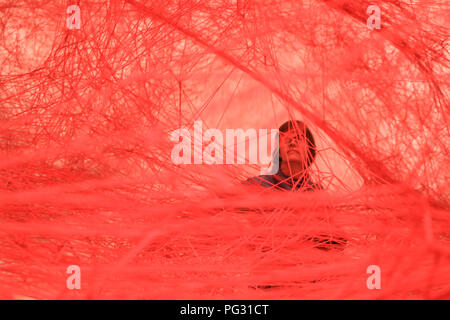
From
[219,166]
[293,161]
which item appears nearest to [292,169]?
[293,161]

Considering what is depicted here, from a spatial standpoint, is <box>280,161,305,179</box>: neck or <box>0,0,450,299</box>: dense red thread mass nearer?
<box>0,0,450,299</box>: dense red thread mass

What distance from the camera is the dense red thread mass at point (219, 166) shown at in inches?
32.1

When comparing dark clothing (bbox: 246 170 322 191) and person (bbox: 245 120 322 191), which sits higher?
person (bbox: 245 120 322 191)

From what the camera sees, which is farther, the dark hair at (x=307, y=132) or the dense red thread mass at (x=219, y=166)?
the dark hair at (x=307, y=132)

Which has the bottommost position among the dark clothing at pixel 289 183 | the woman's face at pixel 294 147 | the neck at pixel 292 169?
the dark clothing at pixel 289 183

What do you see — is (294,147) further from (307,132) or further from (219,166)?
(219,166)

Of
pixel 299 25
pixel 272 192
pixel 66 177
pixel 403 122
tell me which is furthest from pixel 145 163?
pixel 403 122

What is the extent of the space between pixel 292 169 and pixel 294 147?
0.06 meters

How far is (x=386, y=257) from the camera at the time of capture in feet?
2.65

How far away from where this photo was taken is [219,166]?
0.95 metres

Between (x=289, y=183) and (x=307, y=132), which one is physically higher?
(x=307, y=132)

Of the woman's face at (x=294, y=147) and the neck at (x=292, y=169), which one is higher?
the woman's face at (x=294, y=147)

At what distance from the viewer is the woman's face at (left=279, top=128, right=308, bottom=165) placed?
37.9 inches
